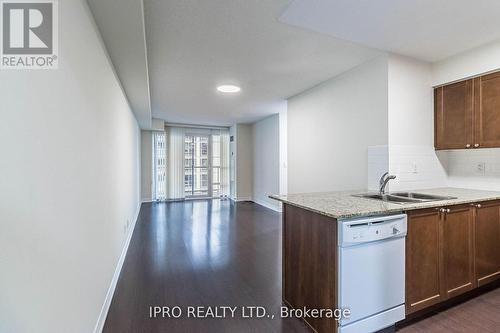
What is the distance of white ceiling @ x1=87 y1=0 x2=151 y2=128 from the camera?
1.57 meters

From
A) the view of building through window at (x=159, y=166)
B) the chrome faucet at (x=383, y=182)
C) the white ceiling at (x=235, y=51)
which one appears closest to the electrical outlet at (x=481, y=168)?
the chrome faucet at (x=383, y=182)

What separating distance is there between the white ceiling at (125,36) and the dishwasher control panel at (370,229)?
6.34ft

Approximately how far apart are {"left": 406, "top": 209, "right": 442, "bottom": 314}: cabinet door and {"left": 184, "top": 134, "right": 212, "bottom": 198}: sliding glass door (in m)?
6.62

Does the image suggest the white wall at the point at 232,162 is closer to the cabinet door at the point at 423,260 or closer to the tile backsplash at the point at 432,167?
the tile backsplash at the point at 432,167

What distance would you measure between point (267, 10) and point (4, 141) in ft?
6.07

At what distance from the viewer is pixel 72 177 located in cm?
130

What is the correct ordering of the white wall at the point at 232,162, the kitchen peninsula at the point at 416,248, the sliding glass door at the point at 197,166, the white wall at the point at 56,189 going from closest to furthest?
the white wall at the point at 56,189
the kitchen peninsula at the point at 416,248
the white wall at the point at 232,162
the sliding glass door at the point at 197,166

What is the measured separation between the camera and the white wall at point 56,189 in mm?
794

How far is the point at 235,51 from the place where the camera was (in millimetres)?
2598

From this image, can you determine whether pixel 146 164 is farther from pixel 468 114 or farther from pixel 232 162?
pixel 468 114

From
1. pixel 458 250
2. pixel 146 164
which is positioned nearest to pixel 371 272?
pixel 458 250

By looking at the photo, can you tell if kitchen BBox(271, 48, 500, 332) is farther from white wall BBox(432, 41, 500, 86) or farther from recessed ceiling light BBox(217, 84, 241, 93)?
recessed ceiling light BBox(217, 84, 241, 93)

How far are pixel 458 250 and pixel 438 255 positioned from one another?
0.90 ft

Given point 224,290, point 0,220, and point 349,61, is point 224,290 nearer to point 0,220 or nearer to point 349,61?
point 0,220
